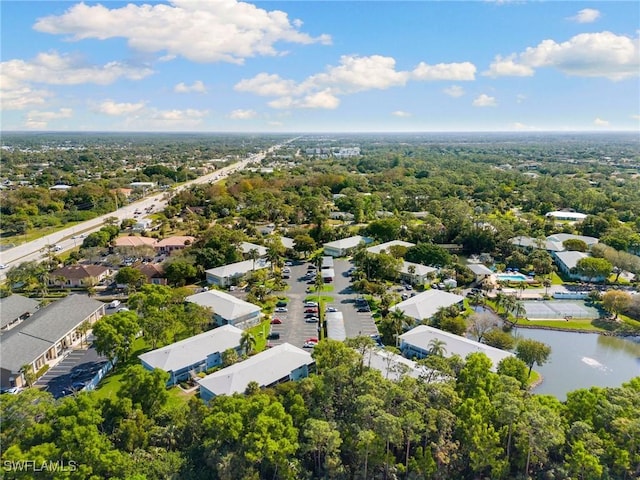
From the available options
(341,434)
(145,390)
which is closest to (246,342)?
(145,390)

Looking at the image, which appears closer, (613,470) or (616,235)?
(613,470)

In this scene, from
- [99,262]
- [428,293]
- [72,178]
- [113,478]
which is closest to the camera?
→ [113,478]

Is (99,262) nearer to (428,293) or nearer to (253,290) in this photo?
(253,290)

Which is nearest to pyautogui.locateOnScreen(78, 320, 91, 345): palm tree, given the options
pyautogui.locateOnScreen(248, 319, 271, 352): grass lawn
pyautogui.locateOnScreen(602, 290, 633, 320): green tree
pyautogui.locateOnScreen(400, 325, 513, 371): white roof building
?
pyautogui.locateOnScreen(248, 319, 271, 352): grass lawn

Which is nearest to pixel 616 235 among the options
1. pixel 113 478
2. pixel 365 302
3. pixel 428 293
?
pixel 428 293

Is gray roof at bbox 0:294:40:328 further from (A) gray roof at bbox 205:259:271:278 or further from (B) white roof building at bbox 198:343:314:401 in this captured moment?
(B) white roof building at bbox 198:343:314:401

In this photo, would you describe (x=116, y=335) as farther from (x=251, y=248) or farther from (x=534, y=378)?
(x=534, y=378)

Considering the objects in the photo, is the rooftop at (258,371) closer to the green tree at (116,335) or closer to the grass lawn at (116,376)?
the grass lawn at (116,376)
